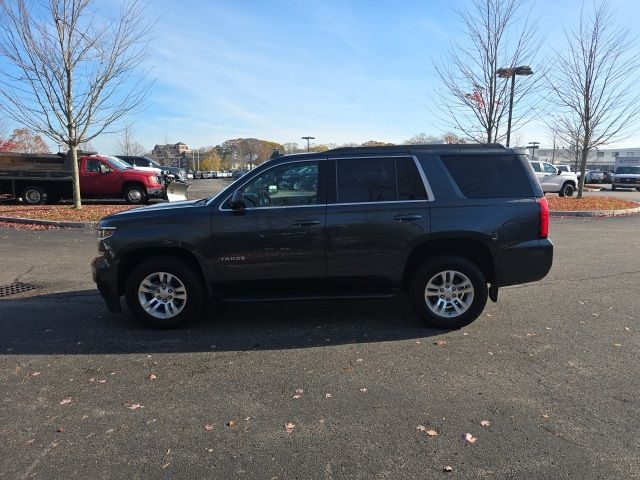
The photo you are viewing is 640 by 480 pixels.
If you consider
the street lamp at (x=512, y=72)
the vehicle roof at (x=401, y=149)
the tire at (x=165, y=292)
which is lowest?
the tire at (x=165, y=292)

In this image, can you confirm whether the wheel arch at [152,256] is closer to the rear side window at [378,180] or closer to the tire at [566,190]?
the rear side window at [378,180]

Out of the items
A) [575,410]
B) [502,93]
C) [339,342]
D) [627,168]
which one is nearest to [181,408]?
[339,342]

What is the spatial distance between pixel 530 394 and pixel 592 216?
14924mm

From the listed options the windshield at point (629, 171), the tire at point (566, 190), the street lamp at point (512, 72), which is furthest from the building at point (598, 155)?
the street lamp at point (512, 72)

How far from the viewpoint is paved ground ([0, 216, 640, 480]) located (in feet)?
9.68

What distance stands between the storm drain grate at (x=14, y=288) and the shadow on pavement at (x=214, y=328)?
510 millimetres

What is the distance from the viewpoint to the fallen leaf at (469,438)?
3131 millimetres

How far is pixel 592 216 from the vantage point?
54.2 ft

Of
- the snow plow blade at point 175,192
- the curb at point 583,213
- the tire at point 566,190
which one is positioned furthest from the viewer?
the tire at point 566,190

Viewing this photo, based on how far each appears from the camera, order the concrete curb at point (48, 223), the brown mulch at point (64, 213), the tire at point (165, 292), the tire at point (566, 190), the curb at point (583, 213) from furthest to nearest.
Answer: the tire at point (566, 190) < the curb at point (583, 213) < the brown mulch at point (64, 213) < the concrete curb at point (48, 223) < the tire at point (165, 292)

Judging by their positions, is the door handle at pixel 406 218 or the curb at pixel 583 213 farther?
the curb at pixel 583 213

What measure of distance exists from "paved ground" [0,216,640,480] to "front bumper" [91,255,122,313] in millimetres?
311

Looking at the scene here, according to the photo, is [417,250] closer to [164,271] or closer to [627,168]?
[164,271]

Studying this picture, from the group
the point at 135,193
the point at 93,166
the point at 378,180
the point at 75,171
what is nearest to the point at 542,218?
the point at 378,180
